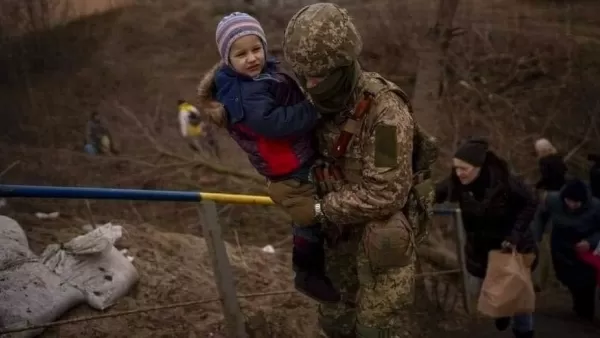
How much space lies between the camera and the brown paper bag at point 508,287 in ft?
12.4

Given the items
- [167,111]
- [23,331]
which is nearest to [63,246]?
[23,331]

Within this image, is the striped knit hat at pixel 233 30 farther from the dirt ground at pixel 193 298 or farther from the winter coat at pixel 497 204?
the winter coat at pixel 497 204

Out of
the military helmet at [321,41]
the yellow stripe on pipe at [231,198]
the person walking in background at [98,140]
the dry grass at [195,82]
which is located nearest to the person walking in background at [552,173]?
the dry grass at [195,82]

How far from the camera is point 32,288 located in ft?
11.0

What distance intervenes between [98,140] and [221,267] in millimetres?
8160

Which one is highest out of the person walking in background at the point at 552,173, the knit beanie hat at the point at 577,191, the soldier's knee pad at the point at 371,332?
the soldier's knee pad at the point at 371,332

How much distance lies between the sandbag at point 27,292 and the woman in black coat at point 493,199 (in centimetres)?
210

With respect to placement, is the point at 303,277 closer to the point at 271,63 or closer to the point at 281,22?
the point at 271,63

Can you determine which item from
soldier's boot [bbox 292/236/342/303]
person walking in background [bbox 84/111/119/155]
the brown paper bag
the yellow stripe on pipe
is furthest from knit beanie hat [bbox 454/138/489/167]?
person walking in background [bbox 84/111/119/155]

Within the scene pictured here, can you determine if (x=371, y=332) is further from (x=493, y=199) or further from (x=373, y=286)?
(x=493, y=199)

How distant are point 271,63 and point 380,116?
0.44 metres

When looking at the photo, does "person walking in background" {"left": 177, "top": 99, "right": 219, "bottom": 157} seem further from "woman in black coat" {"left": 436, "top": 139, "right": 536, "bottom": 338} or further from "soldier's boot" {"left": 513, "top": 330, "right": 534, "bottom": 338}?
"soldier's boot" {"left": 513, "top": 330, "right": 534, "bottom": 338}

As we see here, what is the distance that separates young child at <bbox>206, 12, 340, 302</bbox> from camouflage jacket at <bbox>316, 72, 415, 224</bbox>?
123 mm

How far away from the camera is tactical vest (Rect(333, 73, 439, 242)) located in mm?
2242
